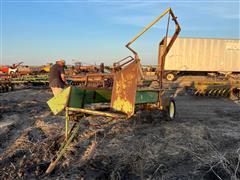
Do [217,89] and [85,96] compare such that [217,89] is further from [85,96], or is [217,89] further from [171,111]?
[85,96]

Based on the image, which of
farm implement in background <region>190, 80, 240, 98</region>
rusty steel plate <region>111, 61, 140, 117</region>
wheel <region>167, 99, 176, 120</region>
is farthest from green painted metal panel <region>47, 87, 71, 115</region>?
farm implement in background <region>190, 80, 240, 98</region>

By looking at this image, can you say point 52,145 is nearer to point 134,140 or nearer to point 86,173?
point 86,173

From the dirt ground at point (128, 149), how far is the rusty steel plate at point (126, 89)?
27.9 inches

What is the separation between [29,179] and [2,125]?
3259mm

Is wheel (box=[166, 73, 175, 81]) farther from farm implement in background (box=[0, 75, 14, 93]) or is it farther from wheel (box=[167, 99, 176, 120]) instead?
wheel (box=[167, 99, 176, 120])

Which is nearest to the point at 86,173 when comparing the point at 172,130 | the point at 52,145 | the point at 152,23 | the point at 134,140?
the point at 52,145

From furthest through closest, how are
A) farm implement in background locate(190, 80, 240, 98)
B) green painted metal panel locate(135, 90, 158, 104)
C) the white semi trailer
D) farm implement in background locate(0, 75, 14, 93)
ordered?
1. the white semi trailer
2. farm implement in background locate(0, 75, 14, 93)
3. farm implement in background locate(190, 80, 240, 98)
4. green painted metal panel locate(135, 90, 158, 104)

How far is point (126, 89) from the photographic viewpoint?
4.44 m

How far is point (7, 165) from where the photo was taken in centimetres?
363

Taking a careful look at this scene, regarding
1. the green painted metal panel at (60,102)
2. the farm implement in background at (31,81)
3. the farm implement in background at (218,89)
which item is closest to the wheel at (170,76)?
the farm implement in background at (218,89)

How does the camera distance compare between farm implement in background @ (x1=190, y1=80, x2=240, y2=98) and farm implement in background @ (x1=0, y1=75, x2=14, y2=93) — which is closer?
farm implement in background @ (x1=190, y1=80, x2=240, y2=98)

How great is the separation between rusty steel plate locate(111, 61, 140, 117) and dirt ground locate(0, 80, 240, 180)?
71 cm

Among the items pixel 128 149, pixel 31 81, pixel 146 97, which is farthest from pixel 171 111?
pixel 31 81

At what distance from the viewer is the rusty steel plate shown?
4.21 meters
